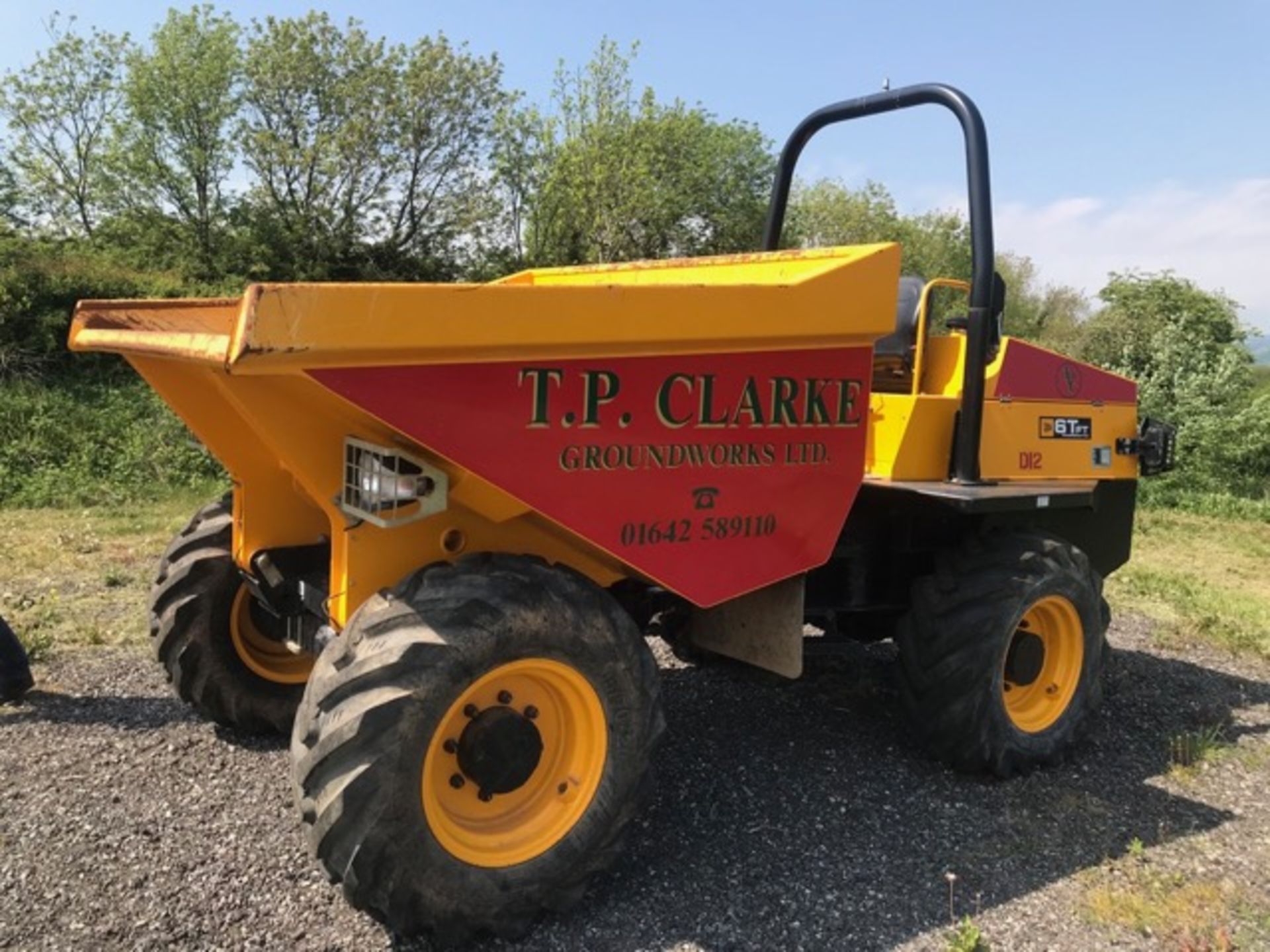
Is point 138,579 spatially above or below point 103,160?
below

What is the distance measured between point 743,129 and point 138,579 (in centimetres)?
2985

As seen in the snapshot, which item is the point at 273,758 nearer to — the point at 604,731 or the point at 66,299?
the point at 604,731

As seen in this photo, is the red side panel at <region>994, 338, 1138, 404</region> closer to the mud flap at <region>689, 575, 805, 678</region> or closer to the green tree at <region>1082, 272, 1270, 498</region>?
the mud flap at <region>689, 575, 805, 678</region>

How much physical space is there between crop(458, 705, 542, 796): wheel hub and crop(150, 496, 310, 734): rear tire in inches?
66.4

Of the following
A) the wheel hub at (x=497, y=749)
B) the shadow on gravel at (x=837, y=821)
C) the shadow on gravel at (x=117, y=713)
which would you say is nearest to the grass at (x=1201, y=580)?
the shadow on gravel at (x=837, y=821)

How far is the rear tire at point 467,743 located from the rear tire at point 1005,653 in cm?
137

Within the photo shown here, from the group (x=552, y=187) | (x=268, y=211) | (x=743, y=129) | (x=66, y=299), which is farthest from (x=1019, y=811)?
(x=743, y=129)

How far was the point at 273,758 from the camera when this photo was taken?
3.96m

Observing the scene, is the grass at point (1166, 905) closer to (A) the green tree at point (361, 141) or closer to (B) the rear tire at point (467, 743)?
(B) the rear tire at point (467, 743)

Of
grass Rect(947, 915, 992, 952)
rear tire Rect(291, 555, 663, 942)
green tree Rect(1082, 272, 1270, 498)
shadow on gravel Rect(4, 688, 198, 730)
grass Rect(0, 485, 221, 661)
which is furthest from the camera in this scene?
green tree Rect(1082, 272, 1270, 498)

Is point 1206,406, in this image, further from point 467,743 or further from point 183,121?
point 183,121

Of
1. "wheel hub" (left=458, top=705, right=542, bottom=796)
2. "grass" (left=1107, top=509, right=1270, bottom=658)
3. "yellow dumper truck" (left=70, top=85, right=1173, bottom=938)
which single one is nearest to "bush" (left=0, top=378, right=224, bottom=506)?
"yellow dumper truck" (left=70, top=85, right=1173, bottom=938)

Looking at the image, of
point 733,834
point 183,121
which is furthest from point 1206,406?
point 183,121

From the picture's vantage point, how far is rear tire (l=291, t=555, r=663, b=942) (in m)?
2.56
